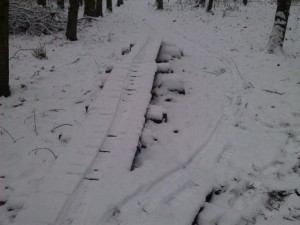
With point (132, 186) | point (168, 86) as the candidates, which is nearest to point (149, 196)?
point (132, 186)

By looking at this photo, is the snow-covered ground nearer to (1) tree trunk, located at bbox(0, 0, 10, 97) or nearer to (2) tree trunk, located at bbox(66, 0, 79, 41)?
(1) tree trunk, located at bbox(0, 0, 10, 97)

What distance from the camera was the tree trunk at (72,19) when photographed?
1140cm

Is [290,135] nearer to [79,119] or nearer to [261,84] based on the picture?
[261,84]

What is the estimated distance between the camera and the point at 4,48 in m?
6.48

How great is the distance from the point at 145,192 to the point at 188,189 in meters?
0.60

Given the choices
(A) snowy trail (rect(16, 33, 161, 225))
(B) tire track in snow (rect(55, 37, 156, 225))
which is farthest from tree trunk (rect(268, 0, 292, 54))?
(B) tire track in snow (rect(55, 37, 156, 225))

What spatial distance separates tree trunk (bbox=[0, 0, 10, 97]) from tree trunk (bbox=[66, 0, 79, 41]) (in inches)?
212

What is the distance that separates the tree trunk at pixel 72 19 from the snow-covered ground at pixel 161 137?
3.96 feet

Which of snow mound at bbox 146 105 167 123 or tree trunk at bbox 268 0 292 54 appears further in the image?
tree trunk at bbox 268 0 292 54

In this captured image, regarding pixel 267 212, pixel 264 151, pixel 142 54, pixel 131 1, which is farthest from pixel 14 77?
pixel 131 1

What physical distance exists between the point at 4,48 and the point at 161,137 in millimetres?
3854

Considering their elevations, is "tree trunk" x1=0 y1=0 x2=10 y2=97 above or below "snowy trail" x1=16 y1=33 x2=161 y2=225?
above

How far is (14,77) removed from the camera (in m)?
7.92

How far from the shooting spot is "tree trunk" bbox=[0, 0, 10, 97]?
6.25 m
